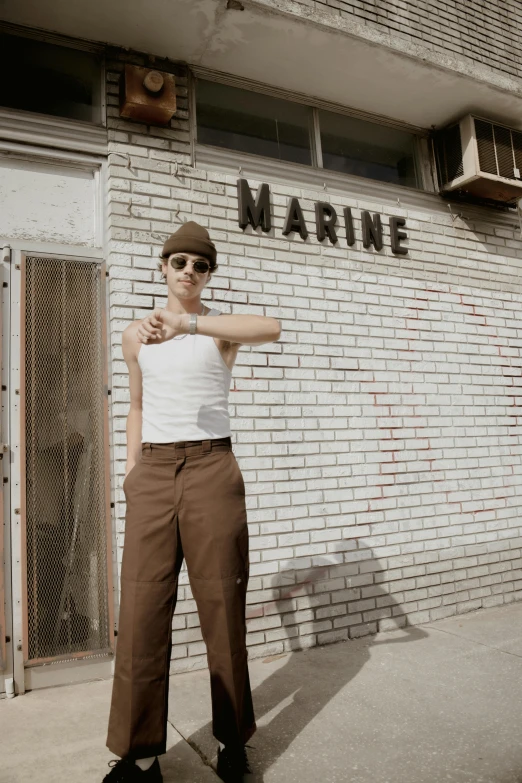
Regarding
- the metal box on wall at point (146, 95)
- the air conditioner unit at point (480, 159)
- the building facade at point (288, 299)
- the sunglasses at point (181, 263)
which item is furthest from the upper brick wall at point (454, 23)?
the sunglasses at point (181, 263)

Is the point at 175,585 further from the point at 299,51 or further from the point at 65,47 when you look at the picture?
the point at 299,51

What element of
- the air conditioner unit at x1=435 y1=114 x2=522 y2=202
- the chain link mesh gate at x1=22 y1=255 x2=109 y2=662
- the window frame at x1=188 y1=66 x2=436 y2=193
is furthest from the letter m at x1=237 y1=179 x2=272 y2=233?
the air conditioner unit at x1=435 y1=114 x2=522 y2=202

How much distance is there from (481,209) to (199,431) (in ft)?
14.2

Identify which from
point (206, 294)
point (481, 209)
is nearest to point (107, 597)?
point (206, 294)

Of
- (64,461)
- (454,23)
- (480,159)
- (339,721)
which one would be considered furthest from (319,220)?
(339,721)

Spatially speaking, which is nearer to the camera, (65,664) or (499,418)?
(65,664)

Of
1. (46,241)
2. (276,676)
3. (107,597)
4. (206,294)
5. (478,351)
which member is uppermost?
(46,241)

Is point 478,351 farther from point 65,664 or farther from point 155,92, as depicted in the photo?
point 65,664

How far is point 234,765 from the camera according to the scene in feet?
7.16

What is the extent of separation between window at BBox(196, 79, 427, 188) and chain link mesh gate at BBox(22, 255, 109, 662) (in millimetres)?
1682

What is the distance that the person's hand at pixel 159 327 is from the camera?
2.05 metres

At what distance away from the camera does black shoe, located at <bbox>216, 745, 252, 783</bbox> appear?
218 centimetres

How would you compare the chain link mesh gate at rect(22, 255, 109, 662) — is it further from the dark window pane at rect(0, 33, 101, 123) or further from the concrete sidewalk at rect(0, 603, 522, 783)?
the dark window pane at rect(0, 33, 101, 123)

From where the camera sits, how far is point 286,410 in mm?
4148
